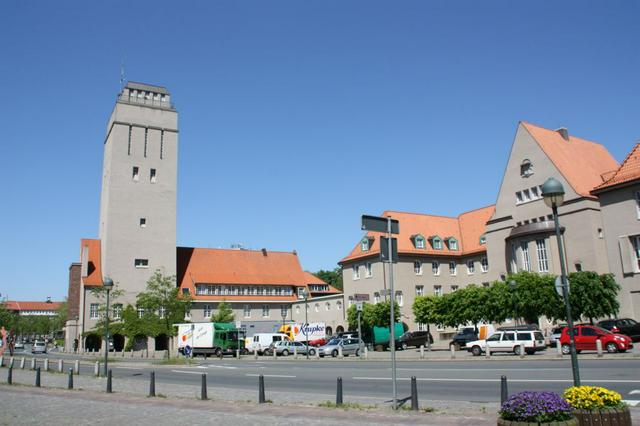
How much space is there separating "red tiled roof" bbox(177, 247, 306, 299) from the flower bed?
2936 inches

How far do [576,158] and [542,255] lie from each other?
10.8 meters

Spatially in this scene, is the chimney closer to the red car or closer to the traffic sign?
the red car

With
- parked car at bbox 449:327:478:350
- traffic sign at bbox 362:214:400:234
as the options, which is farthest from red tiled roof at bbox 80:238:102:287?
traffic sign at bbox 362:214:400:234

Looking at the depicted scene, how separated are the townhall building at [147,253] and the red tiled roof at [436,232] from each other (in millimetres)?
9873

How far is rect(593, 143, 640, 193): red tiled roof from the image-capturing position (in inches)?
1681

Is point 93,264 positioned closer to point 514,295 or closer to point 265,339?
point 265,339

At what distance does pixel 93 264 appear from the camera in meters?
75.6

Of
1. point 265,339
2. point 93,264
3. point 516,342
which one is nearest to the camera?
point 516,342

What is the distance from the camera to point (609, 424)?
792 cm

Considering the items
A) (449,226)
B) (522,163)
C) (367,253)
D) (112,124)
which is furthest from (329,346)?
(112,124)

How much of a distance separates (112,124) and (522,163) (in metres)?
53.6

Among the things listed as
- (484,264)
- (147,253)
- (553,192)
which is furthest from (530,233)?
(147,253)

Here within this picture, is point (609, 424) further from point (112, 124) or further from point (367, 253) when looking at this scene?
point (112, 124)

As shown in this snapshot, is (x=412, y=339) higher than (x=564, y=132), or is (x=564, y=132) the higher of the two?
(x=564, y=132)
